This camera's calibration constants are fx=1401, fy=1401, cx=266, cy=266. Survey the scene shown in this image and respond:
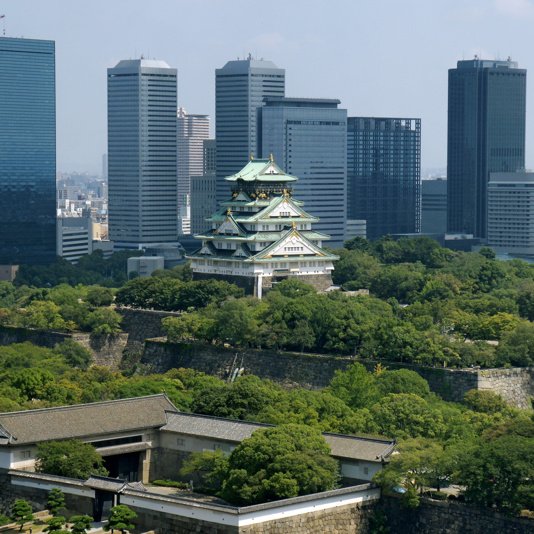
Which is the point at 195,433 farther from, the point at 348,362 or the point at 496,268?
the point at 496,268

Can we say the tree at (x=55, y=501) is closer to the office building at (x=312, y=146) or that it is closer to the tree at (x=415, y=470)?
the tree at (x=415, y=470)

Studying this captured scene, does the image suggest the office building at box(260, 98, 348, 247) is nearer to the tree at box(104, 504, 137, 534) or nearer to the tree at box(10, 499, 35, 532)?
the tree at box(10, 499, 35, 532)

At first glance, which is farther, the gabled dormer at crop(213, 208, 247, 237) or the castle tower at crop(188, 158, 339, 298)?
the gabled dormer at crop(213, 208, 247, 237)

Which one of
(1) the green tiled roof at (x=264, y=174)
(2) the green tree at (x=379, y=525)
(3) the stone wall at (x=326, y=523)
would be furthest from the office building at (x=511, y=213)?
(3) the stone wall at (x=326, y=523)

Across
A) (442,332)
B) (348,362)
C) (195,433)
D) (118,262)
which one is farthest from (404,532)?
(118,262)

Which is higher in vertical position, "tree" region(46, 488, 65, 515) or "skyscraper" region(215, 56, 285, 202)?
"skyscraper" region(215, 56, 285, 202)

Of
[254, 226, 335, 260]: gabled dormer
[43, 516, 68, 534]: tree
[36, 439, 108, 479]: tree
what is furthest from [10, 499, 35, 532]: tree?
[254, 226, 335, 260]: gabled dormer

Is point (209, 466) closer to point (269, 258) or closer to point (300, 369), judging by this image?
point (300, 369)
